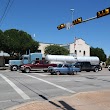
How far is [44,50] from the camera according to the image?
86.4 meters

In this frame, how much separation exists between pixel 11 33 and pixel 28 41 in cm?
469

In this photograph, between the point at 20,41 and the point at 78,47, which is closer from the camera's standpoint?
the point at 20,41

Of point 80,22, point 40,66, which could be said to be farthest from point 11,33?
point 80,22

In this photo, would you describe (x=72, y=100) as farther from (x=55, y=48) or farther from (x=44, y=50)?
(x=44, y=50)

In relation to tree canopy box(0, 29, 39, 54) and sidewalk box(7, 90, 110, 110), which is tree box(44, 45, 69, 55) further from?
sidewalk box(7, 90, 110, 110)

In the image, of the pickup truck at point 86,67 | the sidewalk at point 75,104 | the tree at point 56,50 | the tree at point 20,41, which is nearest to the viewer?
the sidewalk at point 75,104

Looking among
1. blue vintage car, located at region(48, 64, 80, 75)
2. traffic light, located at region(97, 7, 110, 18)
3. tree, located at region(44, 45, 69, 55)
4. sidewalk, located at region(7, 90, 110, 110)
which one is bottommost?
sidewalk, located at region(7, 90, 110, 110)

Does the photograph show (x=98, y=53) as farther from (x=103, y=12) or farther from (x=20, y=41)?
(x=103, y=12)

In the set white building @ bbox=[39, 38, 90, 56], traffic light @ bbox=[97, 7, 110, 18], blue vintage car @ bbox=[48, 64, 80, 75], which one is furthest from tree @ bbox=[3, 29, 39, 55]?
traffic light @ bbox=[97, 7, 110, 18]

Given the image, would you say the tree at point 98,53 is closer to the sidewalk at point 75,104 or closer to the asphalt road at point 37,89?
the asphalt road at point 37,89

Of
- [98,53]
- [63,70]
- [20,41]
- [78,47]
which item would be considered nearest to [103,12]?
[63,70]

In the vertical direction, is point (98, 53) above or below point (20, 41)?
below

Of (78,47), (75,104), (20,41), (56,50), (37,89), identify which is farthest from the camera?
(78,47)

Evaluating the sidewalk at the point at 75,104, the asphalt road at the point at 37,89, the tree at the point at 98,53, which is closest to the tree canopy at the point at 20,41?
the tree at the point at 98,53
